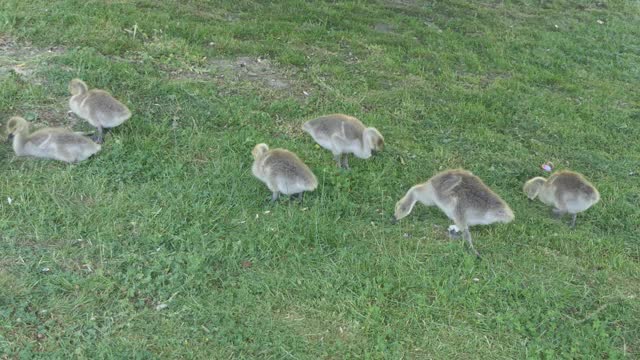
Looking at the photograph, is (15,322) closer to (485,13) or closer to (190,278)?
(190,278)

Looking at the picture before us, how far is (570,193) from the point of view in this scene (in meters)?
5.80

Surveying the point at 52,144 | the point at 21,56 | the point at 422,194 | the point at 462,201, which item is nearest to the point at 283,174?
the point at 422,194

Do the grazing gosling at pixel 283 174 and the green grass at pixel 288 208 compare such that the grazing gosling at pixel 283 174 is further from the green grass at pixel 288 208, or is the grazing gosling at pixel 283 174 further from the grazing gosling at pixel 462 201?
the grazing gosling at pixel 462 201

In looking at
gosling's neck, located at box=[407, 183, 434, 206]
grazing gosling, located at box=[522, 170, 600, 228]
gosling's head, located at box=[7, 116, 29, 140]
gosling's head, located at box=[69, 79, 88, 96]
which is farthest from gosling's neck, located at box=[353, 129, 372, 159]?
gosling's head, located at box=[7, 116, 29, 140]

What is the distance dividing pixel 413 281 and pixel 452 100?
4228mm

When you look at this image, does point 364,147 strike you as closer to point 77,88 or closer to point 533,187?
point 533,187

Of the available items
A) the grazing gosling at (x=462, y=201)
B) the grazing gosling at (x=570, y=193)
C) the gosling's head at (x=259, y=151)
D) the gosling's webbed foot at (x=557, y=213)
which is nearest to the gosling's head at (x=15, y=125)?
the gosling's head at (x=259, y=151)

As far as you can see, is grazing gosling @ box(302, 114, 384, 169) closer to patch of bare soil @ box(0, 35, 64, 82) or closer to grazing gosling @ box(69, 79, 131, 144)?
grazing gosling @ box(69, 79, 131, 144)

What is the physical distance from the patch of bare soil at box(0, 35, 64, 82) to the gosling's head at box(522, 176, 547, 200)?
5.64m

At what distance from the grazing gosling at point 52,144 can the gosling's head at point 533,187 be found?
14.5 feet

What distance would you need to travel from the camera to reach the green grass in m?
4.28

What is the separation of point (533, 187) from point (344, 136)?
2034mm

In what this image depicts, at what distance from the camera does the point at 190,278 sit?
4.52 metres

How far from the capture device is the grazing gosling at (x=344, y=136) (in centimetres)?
615
